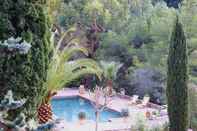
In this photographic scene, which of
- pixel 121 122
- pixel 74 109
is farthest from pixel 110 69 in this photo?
pixel 121 122

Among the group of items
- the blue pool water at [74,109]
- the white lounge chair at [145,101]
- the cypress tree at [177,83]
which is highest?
the cypress tree at [177,83]

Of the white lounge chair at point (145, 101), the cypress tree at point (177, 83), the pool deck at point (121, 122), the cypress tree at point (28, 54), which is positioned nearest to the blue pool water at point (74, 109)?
the pool deck at point (121, 122)

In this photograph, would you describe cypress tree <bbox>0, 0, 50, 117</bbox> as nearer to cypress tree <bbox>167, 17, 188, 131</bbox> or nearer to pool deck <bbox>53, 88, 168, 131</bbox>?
cypress tree <bbox>167, 17, 188, 131</bbox>

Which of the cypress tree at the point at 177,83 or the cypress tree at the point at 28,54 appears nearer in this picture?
the cypress tree at the point at 28,54

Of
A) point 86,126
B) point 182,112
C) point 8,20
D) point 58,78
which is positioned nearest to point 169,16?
point 86,126

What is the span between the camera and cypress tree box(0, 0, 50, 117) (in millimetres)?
5203

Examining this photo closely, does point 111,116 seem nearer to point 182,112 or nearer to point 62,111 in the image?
point 62,111

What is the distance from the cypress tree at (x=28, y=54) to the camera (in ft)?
17.1

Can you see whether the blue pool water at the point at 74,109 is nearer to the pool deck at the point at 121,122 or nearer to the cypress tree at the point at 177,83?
the pool deck at the point at 121,122

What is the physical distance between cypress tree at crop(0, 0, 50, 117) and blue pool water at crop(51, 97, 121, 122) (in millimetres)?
10583

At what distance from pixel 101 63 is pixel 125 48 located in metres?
1.54

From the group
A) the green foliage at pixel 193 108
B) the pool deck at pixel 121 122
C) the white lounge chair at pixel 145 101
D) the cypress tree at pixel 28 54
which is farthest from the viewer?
the white lounge chair at pixel 145 101

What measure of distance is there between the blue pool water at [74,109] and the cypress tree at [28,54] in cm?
1058

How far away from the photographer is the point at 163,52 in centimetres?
1777
